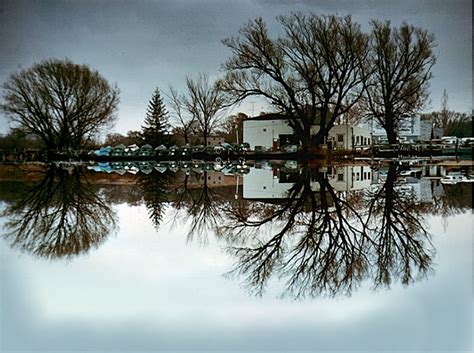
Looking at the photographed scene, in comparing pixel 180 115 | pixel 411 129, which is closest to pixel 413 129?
pixel 411 129

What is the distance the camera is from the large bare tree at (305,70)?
2289 mm

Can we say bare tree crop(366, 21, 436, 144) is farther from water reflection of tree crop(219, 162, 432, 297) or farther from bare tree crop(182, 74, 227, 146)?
water reflection of tree crop(219, 162, 432, 297)

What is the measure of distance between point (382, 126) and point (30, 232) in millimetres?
2029

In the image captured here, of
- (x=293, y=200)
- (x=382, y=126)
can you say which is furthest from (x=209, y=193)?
(x=382, y=126)

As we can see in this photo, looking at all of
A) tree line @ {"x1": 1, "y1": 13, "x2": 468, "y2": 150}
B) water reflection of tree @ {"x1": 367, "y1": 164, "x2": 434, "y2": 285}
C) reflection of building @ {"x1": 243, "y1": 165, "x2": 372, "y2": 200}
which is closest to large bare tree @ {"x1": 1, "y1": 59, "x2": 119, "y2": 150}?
tree line @ {"x1": 1, "y1": 13, "x2": 468, "y2": 150}

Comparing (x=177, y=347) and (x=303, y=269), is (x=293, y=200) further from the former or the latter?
(x=177, y=347)

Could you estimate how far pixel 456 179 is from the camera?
235cm

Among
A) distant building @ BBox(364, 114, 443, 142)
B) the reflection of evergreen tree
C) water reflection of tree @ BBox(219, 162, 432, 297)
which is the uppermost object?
distant building @ BBox(364, 114, 443, 142)

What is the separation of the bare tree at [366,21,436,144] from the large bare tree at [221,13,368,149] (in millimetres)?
91

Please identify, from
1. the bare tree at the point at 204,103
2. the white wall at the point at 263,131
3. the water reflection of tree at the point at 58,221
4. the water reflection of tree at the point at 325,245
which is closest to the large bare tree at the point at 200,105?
the bare tree at the point at 204,103

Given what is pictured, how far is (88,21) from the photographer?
6.60 ft

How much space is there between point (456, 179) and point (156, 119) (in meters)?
1.58

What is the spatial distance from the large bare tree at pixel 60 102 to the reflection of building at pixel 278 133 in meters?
0.72

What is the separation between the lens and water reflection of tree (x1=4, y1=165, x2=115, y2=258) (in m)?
1.20
